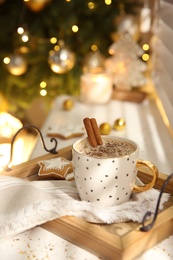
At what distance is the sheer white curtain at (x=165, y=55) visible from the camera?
3.93ft

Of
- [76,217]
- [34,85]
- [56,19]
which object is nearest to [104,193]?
[76,217]

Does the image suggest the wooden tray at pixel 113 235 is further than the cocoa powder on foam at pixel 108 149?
No

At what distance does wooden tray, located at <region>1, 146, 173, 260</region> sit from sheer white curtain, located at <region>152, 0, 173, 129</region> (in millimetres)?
427

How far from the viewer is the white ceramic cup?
2.49 feet

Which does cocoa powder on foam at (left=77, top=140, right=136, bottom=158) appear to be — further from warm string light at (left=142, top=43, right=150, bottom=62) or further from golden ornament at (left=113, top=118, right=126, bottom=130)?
warm string light at (left=142, top=43, right=150, bottom=62)

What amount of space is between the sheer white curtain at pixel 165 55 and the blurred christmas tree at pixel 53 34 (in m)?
0.43

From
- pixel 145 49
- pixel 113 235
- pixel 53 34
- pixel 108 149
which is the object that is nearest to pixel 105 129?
pixel 108 149

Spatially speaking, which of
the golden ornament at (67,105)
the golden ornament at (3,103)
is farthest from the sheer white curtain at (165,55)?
the golden ornament at (3,103)

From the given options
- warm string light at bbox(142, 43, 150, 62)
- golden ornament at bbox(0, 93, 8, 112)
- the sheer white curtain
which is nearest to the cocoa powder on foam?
the sheer white curtain

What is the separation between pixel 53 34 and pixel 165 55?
86 centimetres

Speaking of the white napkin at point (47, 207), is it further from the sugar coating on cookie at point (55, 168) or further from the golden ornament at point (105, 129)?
the golden ornament at point (105, 129)

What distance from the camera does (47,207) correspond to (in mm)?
748

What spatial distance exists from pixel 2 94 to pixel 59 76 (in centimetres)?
32

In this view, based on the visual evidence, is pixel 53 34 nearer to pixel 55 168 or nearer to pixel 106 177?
pixel 55 168
